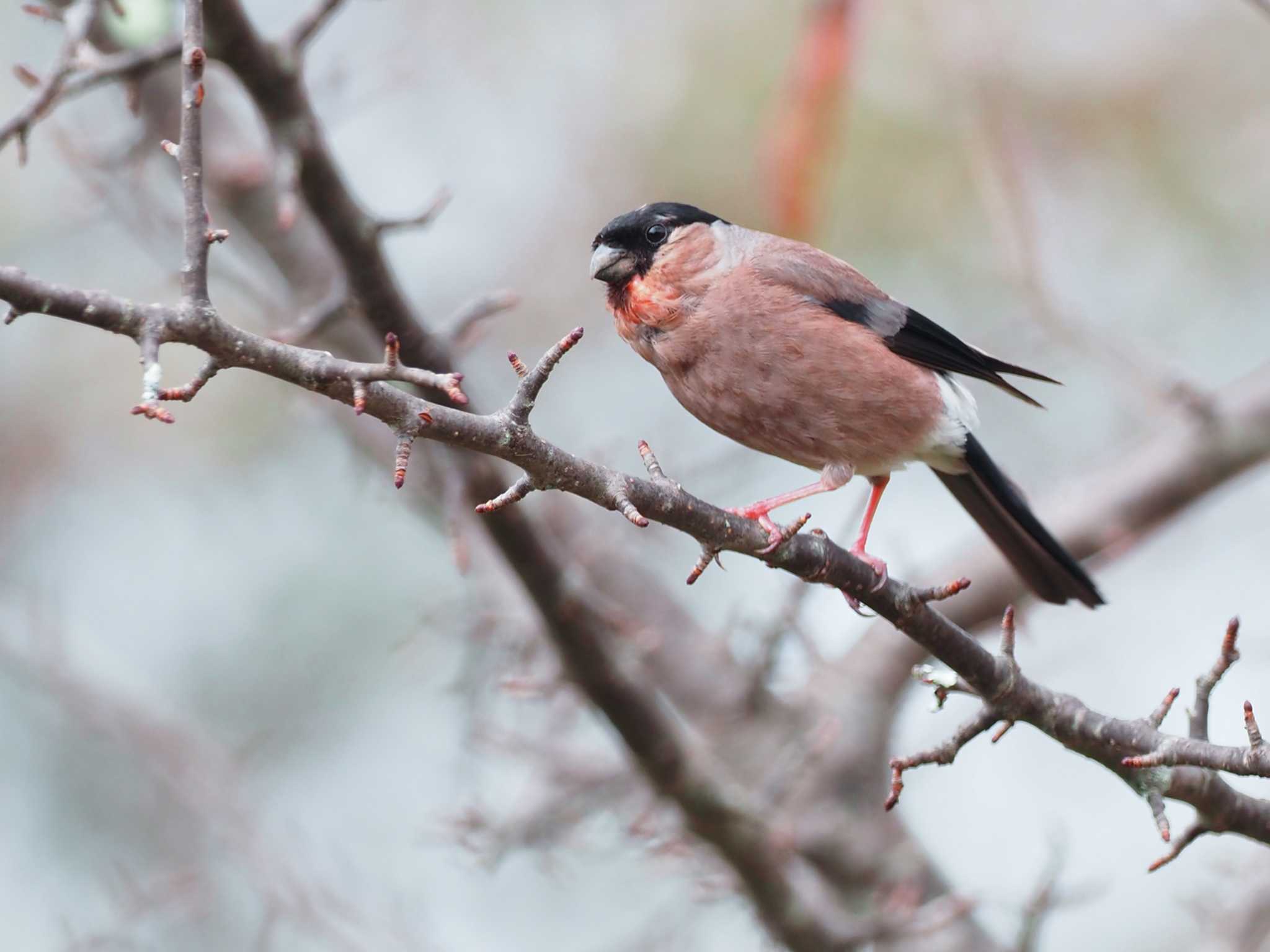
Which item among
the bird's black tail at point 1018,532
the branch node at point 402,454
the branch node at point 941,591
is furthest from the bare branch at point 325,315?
the bird's black tail at point 1018,532

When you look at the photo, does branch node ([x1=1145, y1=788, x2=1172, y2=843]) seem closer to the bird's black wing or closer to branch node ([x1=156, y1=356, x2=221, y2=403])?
the bird's black wing

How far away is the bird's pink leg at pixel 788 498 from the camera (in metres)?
2.77

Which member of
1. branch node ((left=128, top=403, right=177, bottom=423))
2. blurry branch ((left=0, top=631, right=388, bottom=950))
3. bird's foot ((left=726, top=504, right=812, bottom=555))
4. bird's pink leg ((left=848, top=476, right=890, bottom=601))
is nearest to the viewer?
branch node ((left=128, top=403, right=177, bottom=423))

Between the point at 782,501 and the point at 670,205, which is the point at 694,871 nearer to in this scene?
the point at 782,501

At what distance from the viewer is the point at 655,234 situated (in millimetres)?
4242

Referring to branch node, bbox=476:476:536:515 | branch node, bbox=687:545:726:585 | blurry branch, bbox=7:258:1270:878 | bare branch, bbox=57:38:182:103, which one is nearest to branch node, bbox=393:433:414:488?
blurry branch, bbox=7:258:1270:878

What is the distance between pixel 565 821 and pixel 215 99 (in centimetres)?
A: 359

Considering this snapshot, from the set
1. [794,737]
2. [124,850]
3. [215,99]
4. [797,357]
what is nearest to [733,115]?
[215,99]

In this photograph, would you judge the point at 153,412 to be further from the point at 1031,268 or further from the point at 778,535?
the point at 1031,268

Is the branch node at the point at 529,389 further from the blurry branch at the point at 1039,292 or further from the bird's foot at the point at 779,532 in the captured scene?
the blurry branch at the point at 1039,292

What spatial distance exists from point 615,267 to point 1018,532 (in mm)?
1534

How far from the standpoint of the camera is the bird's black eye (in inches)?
167

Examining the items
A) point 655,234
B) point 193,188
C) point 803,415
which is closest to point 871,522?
point 803,415

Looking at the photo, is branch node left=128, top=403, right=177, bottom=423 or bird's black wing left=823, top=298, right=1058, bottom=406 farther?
bird's black wing left=823, top=298, right=1058, bottom=406
